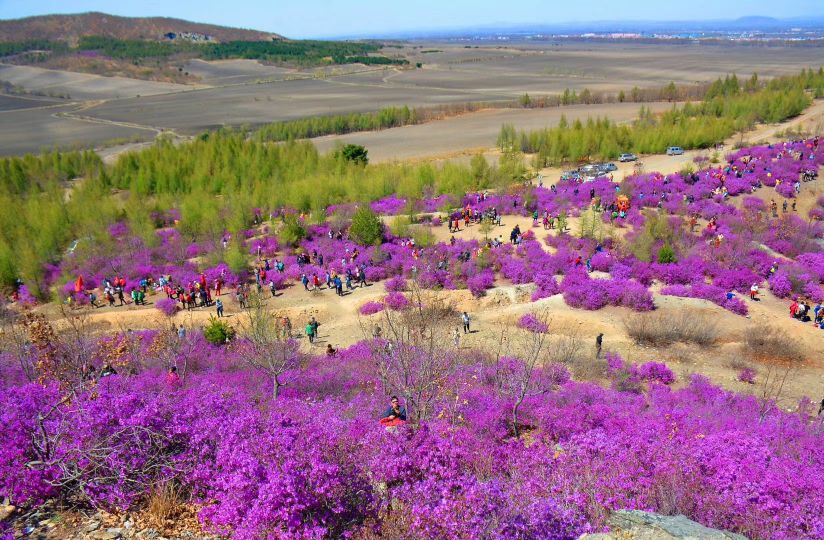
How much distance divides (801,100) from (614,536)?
9436 cm

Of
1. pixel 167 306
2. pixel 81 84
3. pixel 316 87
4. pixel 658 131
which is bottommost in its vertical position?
pixel 167 306

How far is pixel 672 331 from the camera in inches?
918

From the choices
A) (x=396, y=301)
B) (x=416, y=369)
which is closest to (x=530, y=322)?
(x=396, y=301)

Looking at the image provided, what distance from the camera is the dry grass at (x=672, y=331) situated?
2316cm

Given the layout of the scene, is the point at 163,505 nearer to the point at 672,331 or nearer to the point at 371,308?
the point at 371,308

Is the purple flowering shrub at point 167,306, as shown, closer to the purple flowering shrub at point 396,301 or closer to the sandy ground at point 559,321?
the sandy ground at point 559,321

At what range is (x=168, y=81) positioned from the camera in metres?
164

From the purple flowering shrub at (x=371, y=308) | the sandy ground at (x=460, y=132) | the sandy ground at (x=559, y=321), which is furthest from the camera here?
the sandy ground at (x=460, y=132)

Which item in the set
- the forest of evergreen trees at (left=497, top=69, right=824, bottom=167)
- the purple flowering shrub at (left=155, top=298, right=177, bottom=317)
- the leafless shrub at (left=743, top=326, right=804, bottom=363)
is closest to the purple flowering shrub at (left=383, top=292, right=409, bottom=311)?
the purple flowering shrub at (left=155, top=298, right=177, bottom=317)

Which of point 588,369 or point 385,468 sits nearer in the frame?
point 385,468

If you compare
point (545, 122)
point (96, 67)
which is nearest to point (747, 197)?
point (545, 122)

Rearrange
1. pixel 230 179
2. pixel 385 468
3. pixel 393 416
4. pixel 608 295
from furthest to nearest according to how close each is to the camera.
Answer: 1. pixel 230 179
2. pixel 608 295
3. pixel 393 416
4. pixel 385 468

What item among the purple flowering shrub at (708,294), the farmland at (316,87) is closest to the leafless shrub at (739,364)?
the purple flowering shrub at (708,294)

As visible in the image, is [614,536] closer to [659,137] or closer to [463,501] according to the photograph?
[463,501]
